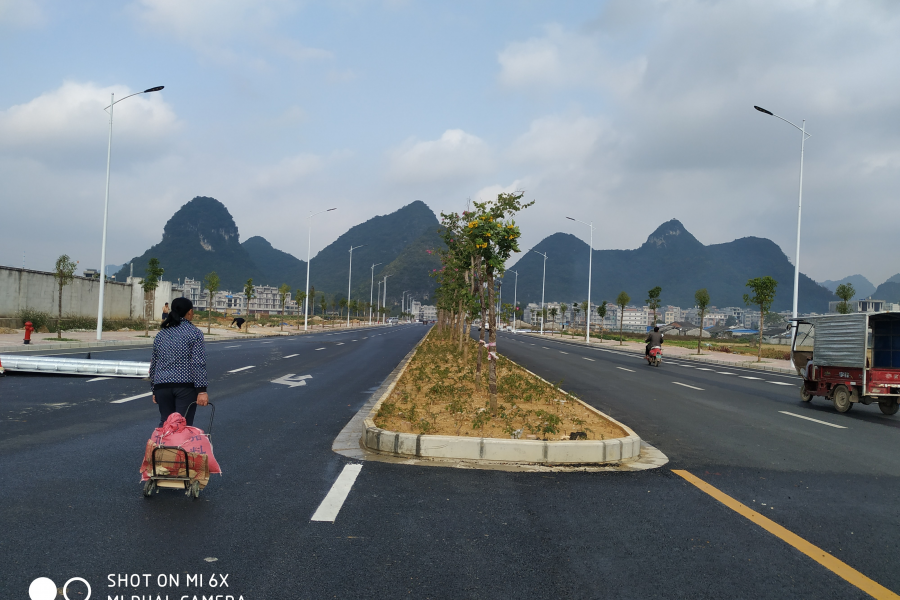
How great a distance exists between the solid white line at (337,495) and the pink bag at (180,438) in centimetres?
99

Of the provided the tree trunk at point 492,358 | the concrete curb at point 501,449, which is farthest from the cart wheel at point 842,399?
the concrete curb at point 501,449

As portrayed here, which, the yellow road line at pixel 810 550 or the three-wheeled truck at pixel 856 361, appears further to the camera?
the three-wheeled truck at pixel 856 361

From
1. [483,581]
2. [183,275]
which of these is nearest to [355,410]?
[483,581]

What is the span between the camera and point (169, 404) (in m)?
5.06

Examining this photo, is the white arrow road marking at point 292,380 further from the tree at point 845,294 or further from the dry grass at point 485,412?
the tree at point 845,294

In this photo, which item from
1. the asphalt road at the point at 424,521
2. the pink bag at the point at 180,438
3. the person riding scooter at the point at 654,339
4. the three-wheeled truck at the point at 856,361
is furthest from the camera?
the person riding scooter at the point at 654,339

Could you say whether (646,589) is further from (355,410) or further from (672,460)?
(355,410)

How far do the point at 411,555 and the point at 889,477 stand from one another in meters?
5.92

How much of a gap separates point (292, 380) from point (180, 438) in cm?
941

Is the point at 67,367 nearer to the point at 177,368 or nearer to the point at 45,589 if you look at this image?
the point at 177,368

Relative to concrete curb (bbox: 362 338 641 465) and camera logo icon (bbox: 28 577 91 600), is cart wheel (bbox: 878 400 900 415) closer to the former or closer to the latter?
concrete curb (bbox: 362 338 641 465)

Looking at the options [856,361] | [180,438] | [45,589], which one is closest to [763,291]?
[856,361]

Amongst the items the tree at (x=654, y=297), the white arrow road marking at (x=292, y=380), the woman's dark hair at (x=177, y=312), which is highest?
the tree at (x=654, y=297)

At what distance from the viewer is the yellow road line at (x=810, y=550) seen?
3.46 m
